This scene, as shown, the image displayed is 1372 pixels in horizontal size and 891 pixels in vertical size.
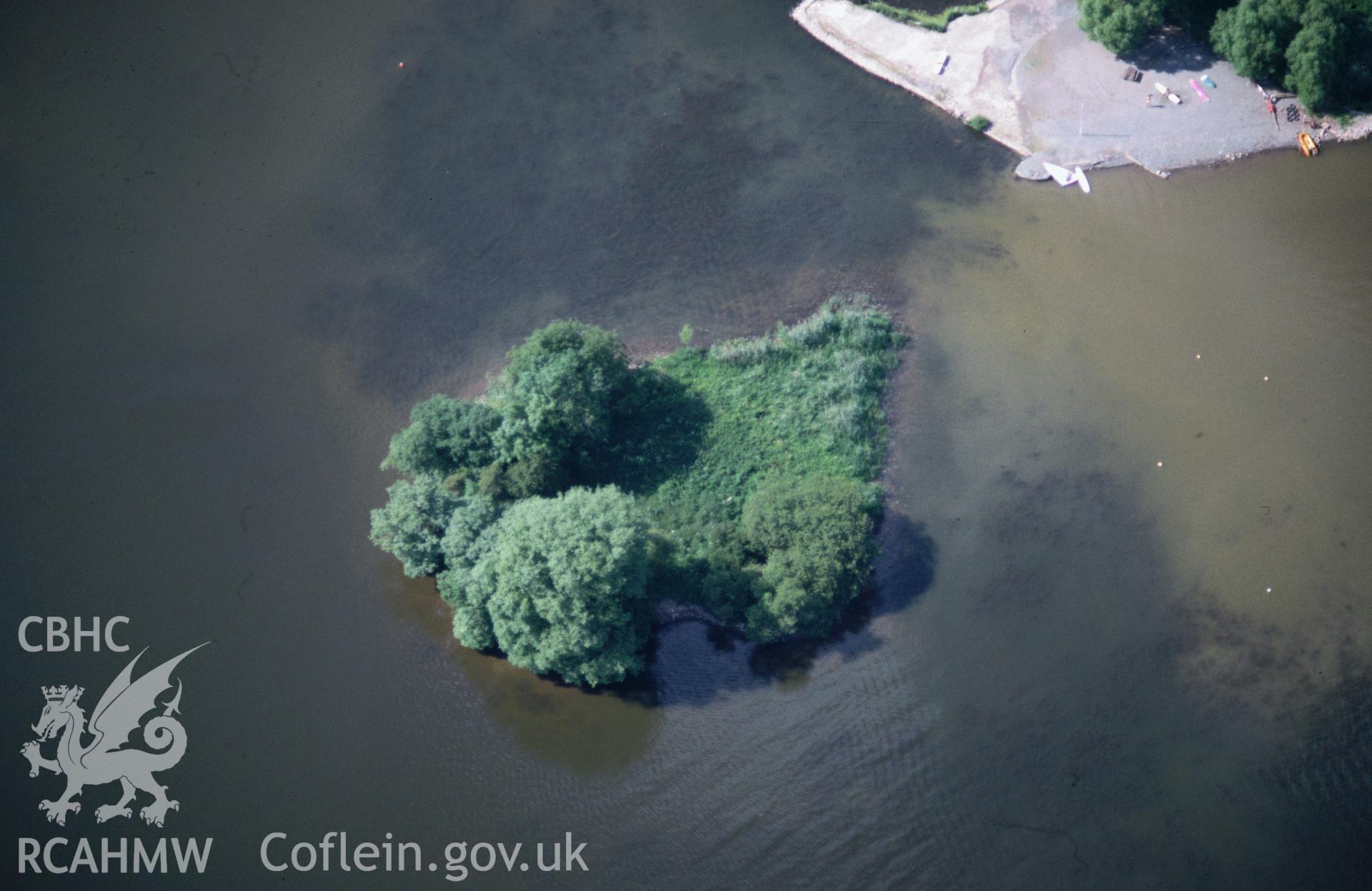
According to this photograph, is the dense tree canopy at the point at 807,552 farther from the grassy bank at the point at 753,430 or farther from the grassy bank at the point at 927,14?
the grassy bank at the point at 927,14

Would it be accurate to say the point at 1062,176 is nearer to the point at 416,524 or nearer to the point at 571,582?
the point at 571,582

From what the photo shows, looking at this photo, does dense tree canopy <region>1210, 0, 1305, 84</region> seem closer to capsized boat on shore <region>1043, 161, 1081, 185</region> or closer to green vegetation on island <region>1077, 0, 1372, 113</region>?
green vegetation on island <region>1077, 0, 1372, 113</region>

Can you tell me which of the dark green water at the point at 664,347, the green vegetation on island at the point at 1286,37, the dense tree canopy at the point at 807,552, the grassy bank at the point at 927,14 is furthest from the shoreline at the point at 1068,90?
the dense tree canopy at the point at 807,552

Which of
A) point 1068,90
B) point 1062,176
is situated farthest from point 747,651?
point 1068,90

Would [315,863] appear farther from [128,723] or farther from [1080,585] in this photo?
[1080,585]

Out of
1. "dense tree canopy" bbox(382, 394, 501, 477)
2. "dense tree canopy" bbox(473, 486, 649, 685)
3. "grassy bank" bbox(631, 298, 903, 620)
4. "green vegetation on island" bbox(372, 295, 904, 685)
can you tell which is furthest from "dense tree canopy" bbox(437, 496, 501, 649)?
"grassy bank" bbox(631, 298, 903, 620)

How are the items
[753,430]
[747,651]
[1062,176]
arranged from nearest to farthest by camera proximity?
[747,651] < [753,430] < [1062,176]
